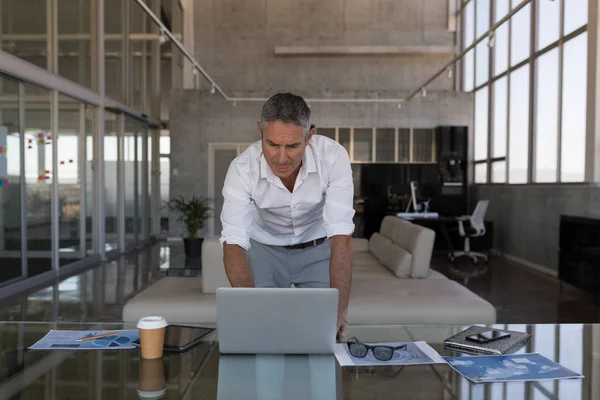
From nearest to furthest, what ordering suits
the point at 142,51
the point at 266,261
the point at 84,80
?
the point at 266,261
the point at 84,80
the point at 142,51

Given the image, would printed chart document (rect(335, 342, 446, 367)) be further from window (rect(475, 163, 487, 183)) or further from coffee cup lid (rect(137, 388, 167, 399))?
window (rect(475, 163, 487, 183))

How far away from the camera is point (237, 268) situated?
6.68ft

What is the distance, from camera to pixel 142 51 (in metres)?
11.8

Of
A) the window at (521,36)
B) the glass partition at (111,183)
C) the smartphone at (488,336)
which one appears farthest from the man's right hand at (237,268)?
the window at (521,36)

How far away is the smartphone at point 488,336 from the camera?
175 centimetres

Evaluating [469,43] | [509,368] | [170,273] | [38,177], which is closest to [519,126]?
[469,43]

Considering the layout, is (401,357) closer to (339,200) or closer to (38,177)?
(339,200)

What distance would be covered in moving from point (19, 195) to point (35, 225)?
62 centimetres

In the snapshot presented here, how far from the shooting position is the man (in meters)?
1.87

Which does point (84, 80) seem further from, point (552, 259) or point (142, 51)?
point (552, 259)

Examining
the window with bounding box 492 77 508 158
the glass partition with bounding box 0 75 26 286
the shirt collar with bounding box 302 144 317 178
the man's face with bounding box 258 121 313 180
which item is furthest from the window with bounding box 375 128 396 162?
the man's face with bounding box 258 121 313 180

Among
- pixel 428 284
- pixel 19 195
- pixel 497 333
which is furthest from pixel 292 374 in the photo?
pixel 19 195

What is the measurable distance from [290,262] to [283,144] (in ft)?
2.83

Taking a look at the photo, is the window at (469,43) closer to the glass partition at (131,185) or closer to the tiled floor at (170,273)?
the tiled floor at (170,273)
